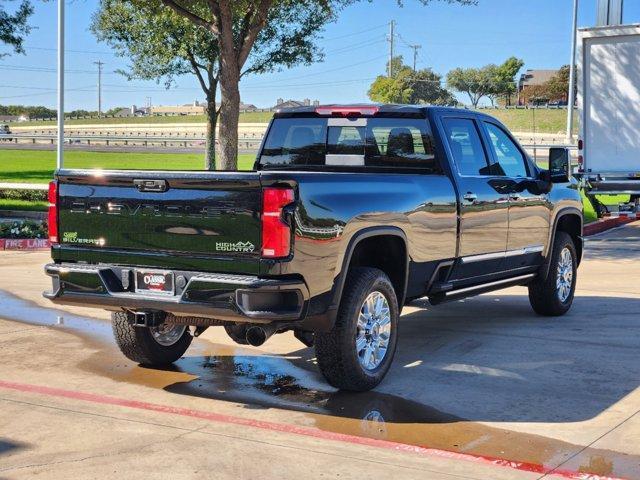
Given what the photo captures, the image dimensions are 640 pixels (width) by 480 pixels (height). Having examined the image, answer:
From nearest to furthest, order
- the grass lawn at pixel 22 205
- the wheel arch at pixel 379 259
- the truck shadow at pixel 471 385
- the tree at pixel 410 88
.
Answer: the truck shadow at pixel 471 385, the wheel arch at pixel 379 259, the grass lawn at pixel 22 205, the tree at pixel 410 88

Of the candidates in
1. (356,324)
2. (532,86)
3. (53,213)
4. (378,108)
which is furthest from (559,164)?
(532,86)

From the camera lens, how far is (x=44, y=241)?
16.0 metres

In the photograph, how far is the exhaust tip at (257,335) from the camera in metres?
6.03

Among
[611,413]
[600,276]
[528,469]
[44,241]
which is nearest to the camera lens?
[528,469]

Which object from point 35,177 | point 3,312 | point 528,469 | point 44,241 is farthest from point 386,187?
point 35,177

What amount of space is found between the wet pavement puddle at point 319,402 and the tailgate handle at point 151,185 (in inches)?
59.3

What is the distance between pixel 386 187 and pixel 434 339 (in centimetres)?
221

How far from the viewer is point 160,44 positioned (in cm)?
2827

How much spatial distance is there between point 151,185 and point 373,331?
184 centimetres

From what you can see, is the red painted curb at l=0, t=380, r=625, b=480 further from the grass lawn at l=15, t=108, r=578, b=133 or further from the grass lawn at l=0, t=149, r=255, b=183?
the grass lawn at l=15, t=108, r=578, b=133

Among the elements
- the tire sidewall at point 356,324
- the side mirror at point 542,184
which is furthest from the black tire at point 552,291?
the tire sidewall at point 356,324

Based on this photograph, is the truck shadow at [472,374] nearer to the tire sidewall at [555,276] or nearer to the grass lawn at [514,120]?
the tire sidewall at [555,276]

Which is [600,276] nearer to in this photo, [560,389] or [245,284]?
[560,389]

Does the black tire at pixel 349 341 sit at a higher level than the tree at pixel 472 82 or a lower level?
lower
